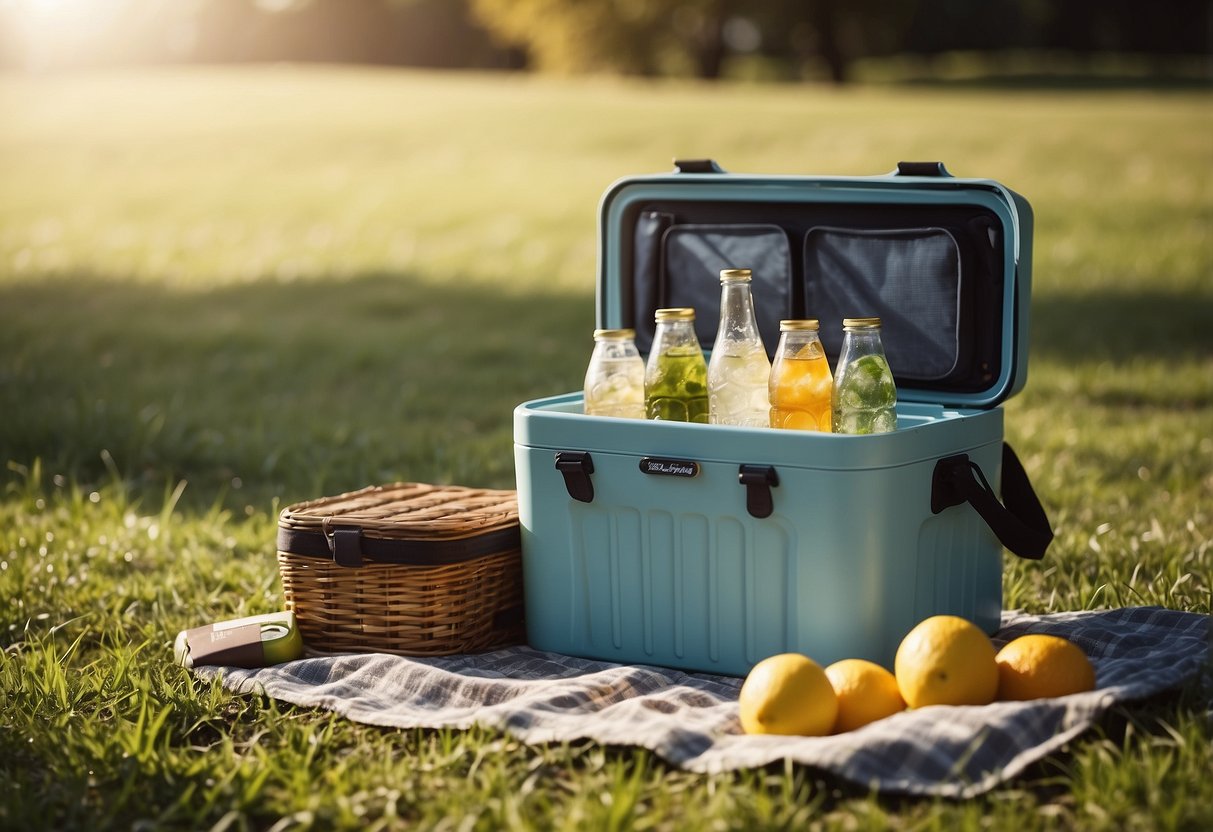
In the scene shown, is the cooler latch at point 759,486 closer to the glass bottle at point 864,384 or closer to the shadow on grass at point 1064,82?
the glass bottle at point 864,384

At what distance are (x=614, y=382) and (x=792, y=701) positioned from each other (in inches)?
36.9

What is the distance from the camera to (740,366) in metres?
3.11

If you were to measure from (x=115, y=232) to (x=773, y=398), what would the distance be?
9443 mm

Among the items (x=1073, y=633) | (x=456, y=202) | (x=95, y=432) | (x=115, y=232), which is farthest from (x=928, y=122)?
(x=1073, y=633)

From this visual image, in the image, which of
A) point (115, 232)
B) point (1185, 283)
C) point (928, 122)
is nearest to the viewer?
point (1185, 283)

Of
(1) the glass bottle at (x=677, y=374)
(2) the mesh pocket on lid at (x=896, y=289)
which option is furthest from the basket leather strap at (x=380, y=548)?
(2) the mesh pocket on lid at (x=896, y=289)

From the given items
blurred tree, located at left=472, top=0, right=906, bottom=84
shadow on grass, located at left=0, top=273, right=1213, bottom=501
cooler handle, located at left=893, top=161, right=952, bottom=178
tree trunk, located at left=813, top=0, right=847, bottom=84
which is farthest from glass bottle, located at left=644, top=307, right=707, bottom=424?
tree trunk, located at left=813, top=0, right=847, bottom=84

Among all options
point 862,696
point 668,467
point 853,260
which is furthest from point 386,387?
point 862,696

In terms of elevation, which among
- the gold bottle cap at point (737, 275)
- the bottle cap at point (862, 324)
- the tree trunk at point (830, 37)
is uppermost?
the tree trunk at point (830, 37)

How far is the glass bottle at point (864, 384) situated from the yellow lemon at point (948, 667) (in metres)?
0.49

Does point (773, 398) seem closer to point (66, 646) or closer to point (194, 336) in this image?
point (66, 646)

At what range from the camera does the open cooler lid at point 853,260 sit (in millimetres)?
3316

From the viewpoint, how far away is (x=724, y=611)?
2.98 m

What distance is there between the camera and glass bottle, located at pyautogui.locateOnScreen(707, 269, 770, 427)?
3107 millimetres
